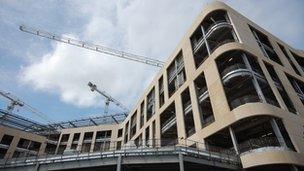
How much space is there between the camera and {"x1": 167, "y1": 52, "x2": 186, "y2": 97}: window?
128ft

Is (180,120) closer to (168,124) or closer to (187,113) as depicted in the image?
(187,113)

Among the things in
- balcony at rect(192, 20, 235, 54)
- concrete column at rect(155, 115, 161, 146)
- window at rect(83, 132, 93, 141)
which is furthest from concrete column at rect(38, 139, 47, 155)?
balcony at rect(192, 20, 235, 54)

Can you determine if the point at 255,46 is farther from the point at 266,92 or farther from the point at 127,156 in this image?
the point at 127,156

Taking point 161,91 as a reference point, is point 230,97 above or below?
below

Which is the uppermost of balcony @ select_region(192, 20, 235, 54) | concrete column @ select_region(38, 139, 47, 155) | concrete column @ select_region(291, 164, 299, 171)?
balcony @ select_region(192, 20, 235, 54)

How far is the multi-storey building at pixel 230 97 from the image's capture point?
23312 mm

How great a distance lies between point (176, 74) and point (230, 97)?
12.0m

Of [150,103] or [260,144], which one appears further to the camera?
[150,103]

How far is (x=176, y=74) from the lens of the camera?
4109cm

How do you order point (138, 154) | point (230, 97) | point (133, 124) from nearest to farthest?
point (138, 154) < point (230, 97) < point (133, 124)

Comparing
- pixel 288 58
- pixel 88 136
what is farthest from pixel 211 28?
pixel 88 136

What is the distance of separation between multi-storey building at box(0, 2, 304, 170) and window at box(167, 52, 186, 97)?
0.58 feet

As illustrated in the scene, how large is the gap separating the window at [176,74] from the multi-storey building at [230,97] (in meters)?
0.18

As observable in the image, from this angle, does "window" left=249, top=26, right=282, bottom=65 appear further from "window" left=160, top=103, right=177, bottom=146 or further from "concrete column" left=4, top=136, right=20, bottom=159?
"concrete column" left=4, top=136, right=20, bottom=159
